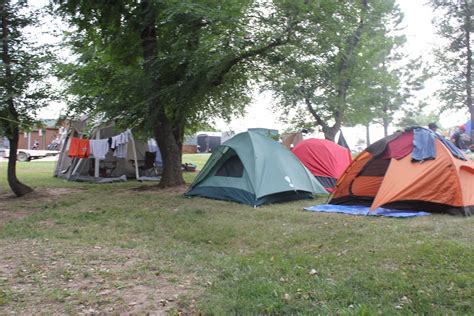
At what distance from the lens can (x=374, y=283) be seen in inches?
149

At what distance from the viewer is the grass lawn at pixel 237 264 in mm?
3494

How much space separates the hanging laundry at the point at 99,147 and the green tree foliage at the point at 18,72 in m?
4.26

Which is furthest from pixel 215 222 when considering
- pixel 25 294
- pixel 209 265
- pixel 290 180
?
pixel 25 294

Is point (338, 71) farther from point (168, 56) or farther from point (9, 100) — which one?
point (9, 100)

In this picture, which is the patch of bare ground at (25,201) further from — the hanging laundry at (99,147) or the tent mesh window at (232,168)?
the tent mesh window at (232,168)

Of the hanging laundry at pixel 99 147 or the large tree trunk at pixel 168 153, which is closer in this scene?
the large tree trunk at pixel 168 153

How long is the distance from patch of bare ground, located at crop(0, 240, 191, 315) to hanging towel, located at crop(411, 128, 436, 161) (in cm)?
503


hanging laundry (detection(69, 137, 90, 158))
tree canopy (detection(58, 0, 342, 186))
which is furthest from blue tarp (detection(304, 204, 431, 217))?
hanging laundry (detection(69, 137, 90, 158))

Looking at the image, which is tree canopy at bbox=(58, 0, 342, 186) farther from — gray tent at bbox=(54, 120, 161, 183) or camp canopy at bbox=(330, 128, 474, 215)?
gray tent at bbox=(54, 120, 161, 183)

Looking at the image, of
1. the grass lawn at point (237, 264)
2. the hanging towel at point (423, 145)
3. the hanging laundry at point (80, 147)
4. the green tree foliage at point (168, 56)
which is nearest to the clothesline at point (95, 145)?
the hanging laundry at point (80, 147)

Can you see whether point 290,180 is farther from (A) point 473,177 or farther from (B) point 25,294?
(B) point 25,294

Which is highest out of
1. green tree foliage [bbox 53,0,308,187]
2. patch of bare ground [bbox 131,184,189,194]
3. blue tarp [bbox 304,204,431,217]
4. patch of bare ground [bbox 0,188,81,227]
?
green tree foliage [bbox 53,0,308,187]

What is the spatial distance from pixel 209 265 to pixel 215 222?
7.84 ft

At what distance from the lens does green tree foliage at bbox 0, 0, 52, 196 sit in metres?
Result: 10.0
